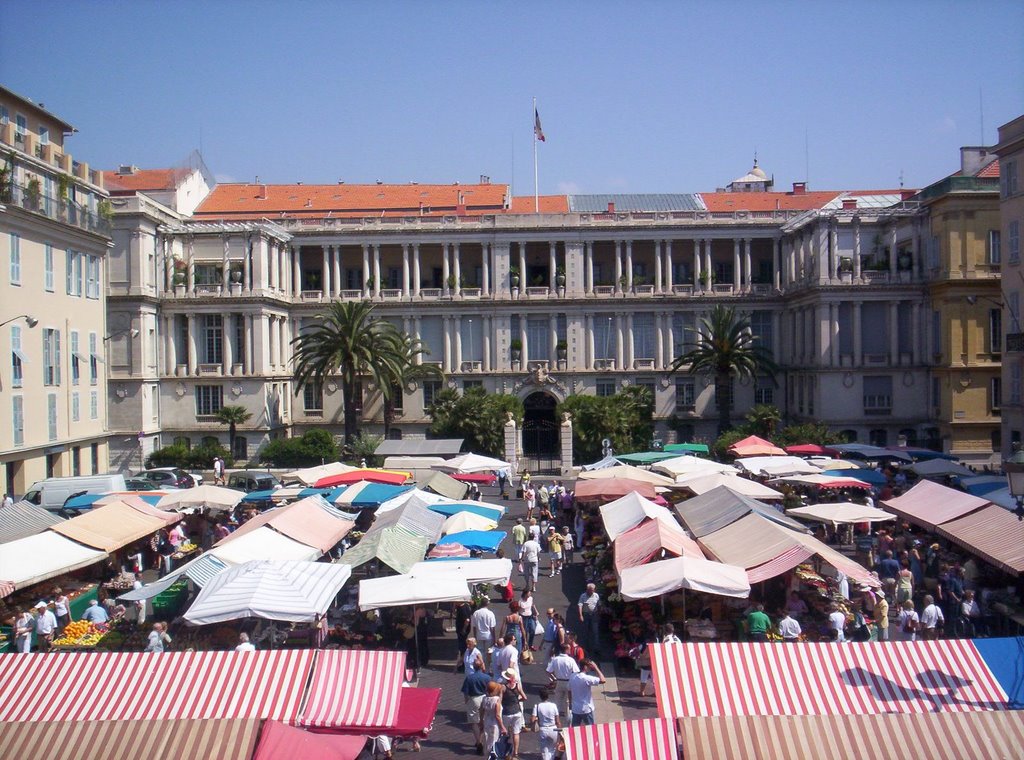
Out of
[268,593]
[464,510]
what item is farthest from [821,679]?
[464,510]

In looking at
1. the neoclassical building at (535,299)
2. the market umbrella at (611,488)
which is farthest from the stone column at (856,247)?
the market umbrella at (611,488)

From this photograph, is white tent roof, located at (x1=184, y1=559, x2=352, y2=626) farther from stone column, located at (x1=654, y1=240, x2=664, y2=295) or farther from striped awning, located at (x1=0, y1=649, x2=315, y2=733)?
stone column, located at (x1=654, y1=240, x2=664, y2=295)

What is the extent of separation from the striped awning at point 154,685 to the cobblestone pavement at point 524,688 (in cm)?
275

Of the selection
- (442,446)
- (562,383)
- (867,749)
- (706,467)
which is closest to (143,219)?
(442,446)

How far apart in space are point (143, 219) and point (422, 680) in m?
40.7

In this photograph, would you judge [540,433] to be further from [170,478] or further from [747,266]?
[170,478]

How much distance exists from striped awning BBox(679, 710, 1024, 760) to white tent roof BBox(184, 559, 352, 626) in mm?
9398

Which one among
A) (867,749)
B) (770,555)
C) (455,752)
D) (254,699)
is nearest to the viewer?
(867,749)

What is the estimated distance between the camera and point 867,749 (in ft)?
37.7

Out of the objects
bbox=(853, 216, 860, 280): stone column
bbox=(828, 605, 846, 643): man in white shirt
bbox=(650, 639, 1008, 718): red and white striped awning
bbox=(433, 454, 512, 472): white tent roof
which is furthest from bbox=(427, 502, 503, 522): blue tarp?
bbox=(853, 216, 860, 280): stone column

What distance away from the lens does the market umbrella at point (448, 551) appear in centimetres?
2433

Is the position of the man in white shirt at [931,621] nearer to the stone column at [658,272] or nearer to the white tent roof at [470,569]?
the white tent roof at [470,569]

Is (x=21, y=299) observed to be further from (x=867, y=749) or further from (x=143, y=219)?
(x=867, y=749)

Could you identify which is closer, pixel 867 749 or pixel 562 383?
pixel 867 749
